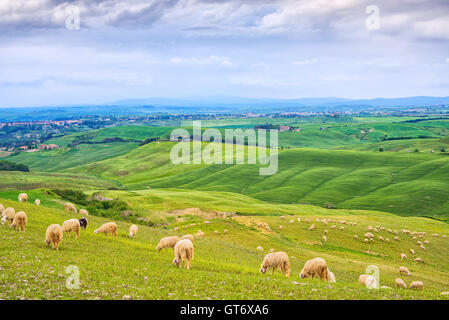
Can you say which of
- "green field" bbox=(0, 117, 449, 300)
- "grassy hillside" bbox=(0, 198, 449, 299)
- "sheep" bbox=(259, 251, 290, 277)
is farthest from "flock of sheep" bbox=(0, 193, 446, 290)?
"green field" bbox=(0, 117, 449, 300)

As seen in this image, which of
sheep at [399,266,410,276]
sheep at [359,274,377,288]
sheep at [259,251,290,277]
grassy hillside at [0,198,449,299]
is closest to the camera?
grassy hillside at [0,198,449,299]

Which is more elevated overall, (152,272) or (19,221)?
(19,221)

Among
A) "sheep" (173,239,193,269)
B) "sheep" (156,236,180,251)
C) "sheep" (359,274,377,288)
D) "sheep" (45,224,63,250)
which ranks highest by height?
"sheep" (45,224,63,250)

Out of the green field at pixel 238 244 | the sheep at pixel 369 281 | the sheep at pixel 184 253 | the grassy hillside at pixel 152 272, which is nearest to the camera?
the grassy hillside at pixel 152 272

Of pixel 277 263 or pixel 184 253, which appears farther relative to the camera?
pixel 277 263

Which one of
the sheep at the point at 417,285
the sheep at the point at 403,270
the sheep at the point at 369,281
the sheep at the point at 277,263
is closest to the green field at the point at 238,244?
the sheep at the point at 277,263

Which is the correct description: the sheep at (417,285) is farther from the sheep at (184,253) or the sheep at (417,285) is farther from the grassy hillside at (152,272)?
the sheep at (184,253)

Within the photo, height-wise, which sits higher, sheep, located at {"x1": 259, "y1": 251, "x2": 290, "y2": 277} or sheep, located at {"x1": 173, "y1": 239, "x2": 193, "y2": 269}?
sheep, located at {"x1": 173, "y1": 239, "x2": 193, "y2": 269}

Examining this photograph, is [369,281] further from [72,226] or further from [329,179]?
[329,179]

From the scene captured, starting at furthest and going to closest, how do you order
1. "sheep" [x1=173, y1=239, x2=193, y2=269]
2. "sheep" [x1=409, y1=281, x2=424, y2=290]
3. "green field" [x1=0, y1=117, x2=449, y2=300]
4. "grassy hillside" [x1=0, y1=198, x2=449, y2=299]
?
"sheep" [x1=409, y1=281, x2=424, y2=290], "sheep" [x1=173, y1=239, x2=193, y2=269], "green field" [x1=0, y1=117, x2=449, y2=300], "grassy hillside" [x1=0, y1=198, x2=449, y2=299]

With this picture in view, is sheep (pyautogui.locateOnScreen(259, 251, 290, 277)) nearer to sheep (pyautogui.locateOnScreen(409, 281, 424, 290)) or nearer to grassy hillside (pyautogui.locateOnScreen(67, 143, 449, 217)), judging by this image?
sheep (pyautogui.locateOnScreen(409, 281, 424, 290))

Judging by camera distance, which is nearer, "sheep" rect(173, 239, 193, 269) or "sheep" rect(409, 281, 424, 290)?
"sheep" rect(173, 239, 193, 269)

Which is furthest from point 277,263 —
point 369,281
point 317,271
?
point 369,281

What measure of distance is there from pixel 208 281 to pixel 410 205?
102563 mm
